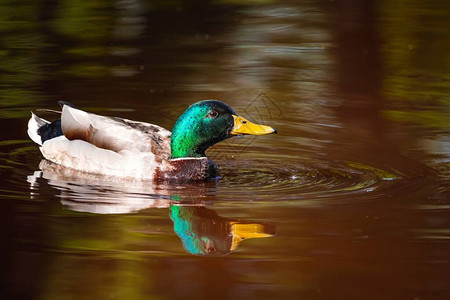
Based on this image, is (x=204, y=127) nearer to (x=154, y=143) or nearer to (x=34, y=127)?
(x=154, y=143)

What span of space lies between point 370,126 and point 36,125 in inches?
145

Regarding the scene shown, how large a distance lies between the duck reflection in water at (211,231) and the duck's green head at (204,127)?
1.34 meters

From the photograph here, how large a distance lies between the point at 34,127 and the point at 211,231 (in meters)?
3.59

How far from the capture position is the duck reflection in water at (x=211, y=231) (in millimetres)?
7180

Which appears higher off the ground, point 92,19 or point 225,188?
point 92,19

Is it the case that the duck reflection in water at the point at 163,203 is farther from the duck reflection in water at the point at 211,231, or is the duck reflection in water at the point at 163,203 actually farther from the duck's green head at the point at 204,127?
the duck's green head at the point at 204,127

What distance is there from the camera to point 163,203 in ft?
Result: 27.3

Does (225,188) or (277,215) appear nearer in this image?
(277,215)

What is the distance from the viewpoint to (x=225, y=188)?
8.89 m

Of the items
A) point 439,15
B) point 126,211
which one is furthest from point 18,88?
point 439,15

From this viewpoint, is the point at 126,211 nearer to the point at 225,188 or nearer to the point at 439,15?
the point at 225,188

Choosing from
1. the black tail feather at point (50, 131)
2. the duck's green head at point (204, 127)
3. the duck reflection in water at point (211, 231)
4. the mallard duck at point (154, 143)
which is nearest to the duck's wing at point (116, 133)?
the mallard duck at point (154, 143)

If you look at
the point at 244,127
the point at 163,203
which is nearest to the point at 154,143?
the point at 244,127

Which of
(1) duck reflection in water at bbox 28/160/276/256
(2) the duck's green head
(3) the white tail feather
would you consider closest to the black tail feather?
(3) the white tail feather
